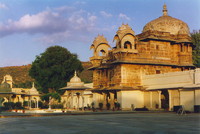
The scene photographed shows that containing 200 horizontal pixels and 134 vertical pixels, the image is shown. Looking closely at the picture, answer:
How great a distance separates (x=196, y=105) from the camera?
106ft

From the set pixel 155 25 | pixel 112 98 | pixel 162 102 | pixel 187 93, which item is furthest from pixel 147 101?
pixel 155 25

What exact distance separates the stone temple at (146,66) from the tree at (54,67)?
1744cm

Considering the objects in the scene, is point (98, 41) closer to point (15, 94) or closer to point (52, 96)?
point (52, 96)

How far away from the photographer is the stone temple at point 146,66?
38938mm

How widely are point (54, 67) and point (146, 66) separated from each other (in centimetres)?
2667

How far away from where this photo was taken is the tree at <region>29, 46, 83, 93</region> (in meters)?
64.8

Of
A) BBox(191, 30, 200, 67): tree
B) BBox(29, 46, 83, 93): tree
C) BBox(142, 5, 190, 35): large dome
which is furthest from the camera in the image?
BBox(29, 46, 83, 93): tree

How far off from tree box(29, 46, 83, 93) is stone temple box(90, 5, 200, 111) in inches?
687

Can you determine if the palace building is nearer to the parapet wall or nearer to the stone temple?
the stone temple

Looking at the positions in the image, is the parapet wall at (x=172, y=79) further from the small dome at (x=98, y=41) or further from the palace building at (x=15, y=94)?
the palace building at (x=15, y=94)

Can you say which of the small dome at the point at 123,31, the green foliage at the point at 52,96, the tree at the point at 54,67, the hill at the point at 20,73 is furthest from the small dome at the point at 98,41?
the hill at the point at 20,73

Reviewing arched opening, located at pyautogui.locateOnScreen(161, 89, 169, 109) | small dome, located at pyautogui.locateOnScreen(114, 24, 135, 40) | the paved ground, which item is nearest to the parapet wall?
arched opening, located at pyautogui.locateOnScreen(161, 89, 169, 109)

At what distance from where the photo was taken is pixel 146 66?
4300cm

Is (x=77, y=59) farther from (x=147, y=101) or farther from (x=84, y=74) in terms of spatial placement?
(x=84, y=74)
